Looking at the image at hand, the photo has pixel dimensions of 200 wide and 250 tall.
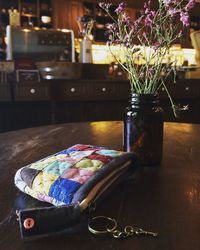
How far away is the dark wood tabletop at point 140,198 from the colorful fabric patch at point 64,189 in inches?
2.6

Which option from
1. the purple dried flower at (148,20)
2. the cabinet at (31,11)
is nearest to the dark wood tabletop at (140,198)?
the purple dried flower at (148,20)

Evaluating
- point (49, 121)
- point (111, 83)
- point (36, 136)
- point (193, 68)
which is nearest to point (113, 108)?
point (111, 83)

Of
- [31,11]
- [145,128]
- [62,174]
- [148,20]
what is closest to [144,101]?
[145,128]

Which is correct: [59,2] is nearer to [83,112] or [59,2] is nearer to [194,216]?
[83,112]

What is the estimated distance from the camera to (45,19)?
4.43 metres

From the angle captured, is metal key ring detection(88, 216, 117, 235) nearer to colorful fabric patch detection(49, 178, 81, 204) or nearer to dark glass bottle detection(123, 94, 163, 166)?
colorful fabric patch detection(49, 178, 81, 204)

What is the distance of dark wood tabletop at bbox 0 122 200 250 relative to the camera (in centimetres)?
45

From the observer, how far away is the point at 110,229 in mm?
483

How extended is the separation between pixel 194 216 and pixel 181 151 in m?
0.44

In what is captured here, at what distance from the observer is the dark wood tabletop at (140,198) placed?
17.7 inches

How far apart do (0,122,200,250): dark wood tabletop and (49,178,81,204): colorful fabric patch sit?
0.22ft

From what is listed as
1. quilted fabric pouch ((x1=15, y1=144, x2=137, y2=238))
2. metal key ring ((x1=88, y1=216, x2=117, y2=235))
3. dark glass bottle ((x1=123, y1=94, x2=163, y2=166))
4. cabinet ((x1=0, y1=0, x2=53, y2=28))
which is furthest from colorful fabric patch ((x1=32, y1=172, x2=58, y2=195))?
cabinet ((x1=0, y1=0, x2=53, y2=28))

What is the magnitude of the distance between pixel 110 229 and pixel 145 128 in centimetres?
34

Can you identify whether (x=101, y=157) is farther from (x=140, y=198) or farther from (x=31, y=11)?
(x=31, y=11)
